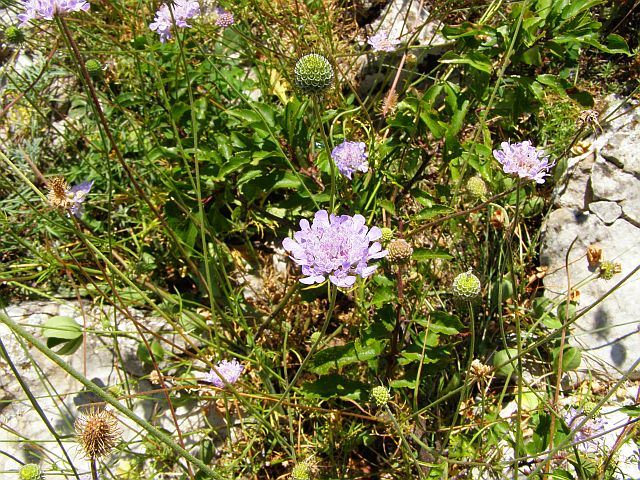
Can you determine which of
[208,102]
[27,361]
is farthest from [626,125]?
[27,361]

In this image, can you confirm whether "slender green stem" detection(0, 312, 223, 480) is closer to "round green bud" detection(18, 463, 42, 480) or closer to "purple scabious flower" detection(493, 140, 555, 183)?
"round green bud" detection(18, 463, 42, 480)

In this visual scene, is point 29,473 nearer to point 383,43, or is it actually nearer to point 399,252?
point 399,252

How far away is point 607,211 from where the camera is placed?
8.68 ft

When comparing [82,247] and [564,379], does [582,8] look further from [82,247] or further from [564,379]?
[82,247]

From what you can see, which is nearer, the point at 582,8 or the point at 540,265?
the point at 582,8

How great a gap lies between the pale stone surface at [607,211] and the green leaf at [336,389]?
57.9 inches

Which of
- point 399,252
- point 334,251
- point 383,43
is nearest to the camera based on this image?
point 334,251

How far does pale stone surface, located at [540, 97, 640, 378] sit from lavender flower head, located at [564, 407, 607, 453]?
0.99 feet

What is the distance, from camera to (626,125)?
2736 mm

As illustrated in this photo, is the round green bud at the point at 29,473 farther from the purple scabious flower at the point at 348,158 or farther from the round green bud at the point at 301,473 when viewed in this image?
the purple scabious flower at the point at 348,158

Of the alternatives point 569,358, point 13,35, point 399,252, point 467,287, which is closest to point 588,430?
point 569,358

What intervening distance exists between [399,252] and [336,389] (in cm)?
60

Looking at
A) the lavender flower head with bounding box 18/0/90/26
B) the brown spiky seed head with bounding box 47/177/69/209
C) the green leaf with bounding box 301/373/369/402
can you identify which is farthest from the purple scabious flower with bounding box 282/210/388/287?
the lavender flower head with bounding box 18/0/90/26

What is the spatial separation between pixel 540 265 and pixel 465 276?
3.44 feet
